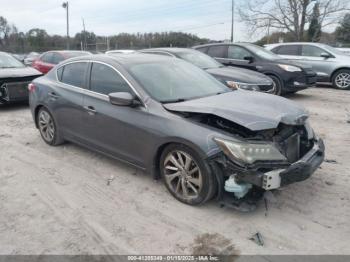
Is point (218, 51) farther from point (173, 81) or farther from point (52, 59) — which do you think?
point (173, 81)

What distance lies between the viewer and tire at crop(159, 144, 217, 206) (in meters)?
3.67

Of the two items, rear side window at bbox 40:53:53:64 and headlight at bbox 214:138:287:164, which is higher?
rear side window at bbox 40:53:53:64

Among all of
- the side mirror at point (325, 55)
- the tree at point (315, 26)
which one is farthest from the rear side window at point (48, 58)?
the tree at point (315, 26)

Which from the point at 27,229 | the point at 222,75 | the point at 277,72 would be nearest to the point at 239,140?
the point at 27,229

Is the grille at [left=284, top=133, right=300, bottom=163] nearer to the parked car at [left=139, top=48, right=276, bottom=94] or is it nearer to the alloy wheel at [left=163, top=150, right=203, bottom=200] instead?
the alloy wheel at [left=163, top=150, right=203, bottom=200]

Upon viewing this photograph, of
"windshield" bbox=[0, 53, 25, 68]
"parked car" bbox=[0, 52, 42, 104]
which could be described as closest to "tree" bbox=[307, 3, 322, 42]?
"windshield" bbox=[0, 53, 25, 68]

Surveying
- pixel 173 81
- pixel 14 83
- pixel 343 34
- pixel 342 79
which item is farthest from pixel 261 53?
pixel 343 34

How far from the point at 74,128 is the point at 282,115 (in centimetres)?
306

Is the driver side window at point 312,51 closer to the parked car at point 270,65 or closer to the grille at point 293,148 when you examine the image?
the parked car at point 270,65

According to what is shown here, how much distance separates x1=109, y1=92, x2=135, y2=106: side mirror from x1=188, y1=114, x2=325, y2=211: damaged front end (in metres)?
0.78

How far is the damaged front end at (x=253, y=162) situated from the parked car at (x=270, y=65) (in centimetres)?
632

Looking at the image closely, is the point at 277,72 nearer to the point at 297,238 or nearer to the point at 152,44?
the point at 297,238

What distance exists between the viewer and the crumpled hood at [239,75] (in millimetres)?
8281

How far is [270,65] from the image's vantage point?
1016 centimetres
